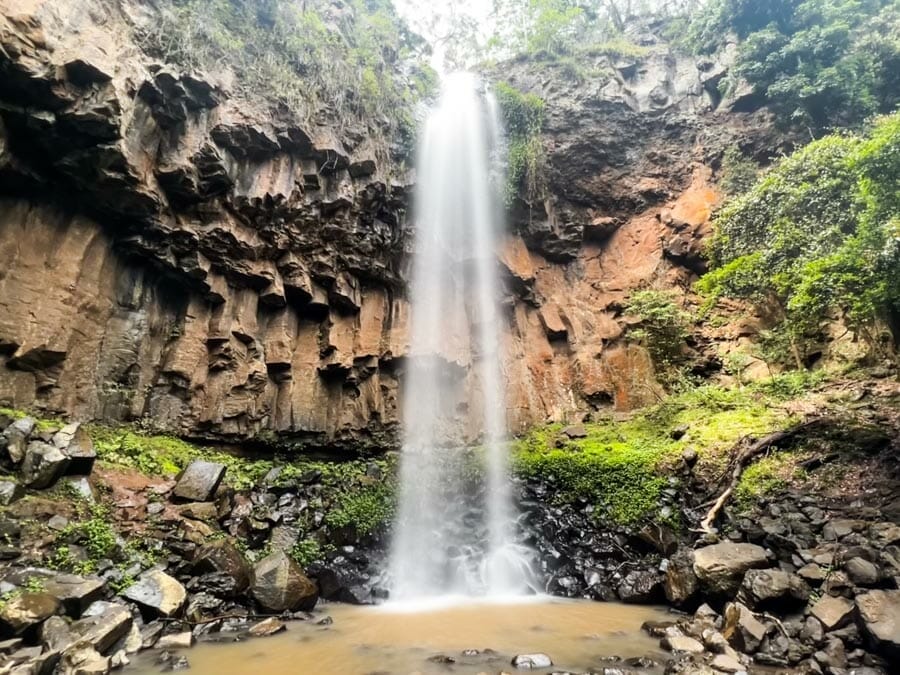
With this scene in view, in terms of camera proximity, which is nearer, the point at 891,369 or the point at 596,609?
the point at 596,609

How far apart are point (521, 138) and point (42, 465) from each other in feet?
54.6

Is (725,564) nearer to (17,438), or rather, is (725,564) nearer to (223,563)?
(223,563)

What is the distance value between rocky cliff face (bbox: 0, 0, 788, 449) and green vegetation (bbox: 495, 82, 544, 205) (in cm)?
58

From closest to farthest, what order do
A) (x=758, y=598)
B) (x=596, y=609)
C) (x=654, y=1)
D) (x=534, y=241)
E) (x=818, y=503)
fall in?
(x=758, y=598) → (x=818, y=503) → (x=596, y=609) → (x=534, y=241) → (x=654, y=1)

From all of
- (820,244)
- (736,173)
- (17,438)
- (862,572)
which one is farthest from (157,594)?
(736,173)

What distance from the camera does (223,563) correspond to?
752 cm

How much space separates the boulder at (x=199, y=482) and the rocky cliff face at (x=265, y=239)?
3044 mm

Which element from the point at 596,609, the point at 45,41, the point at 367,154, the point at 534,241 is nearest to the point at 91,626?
the point at 596,609

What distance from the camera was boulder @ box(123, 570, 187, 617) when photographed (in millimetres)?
6340

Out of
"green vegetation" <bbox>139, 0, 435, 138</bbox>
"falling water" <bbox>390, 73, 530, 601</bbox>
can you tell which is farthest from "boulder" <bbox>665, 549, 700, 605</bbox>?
"green vegetation" <bbox>139, 0, 435, 138</bbox>

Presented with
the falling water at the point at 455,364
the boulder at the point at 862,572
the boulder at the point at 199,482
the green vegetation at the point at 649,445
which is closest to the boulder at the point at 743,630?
the boulder at the point at 862,572

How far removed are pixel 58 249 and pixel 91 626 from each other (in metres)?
8.03

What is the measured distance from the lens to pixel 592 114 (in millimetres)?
18125

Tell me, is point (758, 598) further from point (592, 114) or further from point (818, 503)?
point (592, 114)
